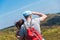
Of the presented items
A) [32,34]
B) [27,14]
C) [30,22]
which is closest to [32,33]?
[32,34]

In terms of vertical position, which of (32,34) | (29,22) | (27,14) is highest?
(27,14)

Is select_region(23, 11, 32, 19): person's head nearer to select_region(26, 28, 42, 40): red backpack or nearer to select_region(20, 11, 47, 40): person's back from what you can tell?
select_region(20, 11, 47, 40): person's back

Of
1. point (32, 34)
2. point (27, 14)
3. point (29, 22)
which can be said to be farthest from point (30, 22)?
point (32, 34)

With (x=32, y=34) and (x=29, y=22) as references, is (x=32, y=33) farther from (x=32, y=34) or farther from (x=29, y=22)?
(x=29, y=22)

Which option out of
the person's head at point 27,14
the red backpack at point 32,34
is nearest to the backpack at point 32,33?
the red backpack at point 32,34

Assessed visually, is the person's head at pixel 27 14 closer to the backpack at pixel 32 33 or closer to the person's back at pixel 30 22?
the person's back at pixel 30 22

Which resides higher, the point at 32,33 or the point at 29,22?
the point at 29,22

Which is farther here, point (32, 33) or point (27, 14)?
point (32, 33)

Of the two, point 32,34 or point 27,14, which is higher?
point 27,14

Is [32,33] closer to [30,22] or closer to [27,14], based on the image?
[30,22]

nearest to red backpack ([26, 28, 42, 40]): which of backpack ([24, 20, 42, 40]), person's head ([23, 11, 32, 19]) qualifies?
backpack ([24, 20, 42, 40])

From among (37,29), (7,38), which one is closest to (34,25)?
(37,29)

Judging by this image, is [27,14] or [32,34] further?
[32,34]

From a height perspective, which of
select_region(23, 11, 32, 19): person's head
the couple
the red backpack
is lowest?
the red backpack
